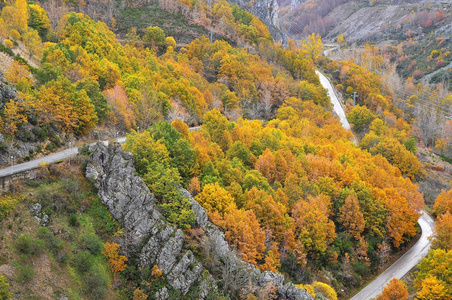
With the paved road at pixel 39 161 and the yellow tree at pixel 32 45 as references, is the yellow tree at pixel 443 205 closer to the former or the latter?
the paved road at pixel 39 161

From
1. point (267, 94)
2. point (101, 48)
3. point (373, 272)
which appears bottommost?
point (373, 272)

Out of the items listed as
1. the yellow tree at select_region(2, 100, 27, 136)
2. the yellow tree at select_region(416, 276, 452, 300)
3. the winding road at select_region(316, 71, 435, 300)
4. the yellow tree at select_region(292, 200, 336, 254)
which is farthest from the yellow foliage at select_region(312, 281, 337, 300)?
the yellow tree at select_region(2, 100, 27, 136)

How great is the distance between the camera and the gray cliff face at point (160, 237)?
3800cm

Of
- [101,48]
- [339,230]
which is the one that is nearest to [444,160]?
[339,230]

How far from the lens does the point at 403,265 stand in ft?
183

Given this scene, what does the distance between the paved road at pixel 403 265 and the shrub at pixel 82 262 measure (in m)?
32.1

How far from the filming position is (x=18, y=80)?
49156mm

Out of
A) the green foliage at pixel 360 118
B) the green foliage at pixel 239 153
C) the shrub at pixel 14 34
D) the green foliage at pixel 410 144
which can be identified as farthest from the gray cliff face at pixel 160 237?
the green foliage at pixel 360 118

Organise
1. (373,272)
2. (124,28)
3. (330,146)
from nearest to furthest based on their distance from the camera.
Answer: (373,272) < (330,146) < (124,28)

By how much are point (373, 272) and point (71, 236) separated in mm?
39568

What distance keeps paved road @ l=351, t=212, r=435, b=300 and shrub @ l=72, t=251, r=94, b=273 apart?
3210cm

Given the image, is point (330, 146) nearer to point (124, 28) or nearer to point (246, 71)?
point (246, 71)

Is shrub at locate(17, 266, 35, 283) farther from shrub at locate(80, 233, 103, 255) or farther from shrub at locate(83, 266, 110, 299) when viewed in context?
shrub at locate(80, 233, 103, 255)

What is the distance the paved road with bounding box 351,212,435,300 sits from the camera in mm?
49844
